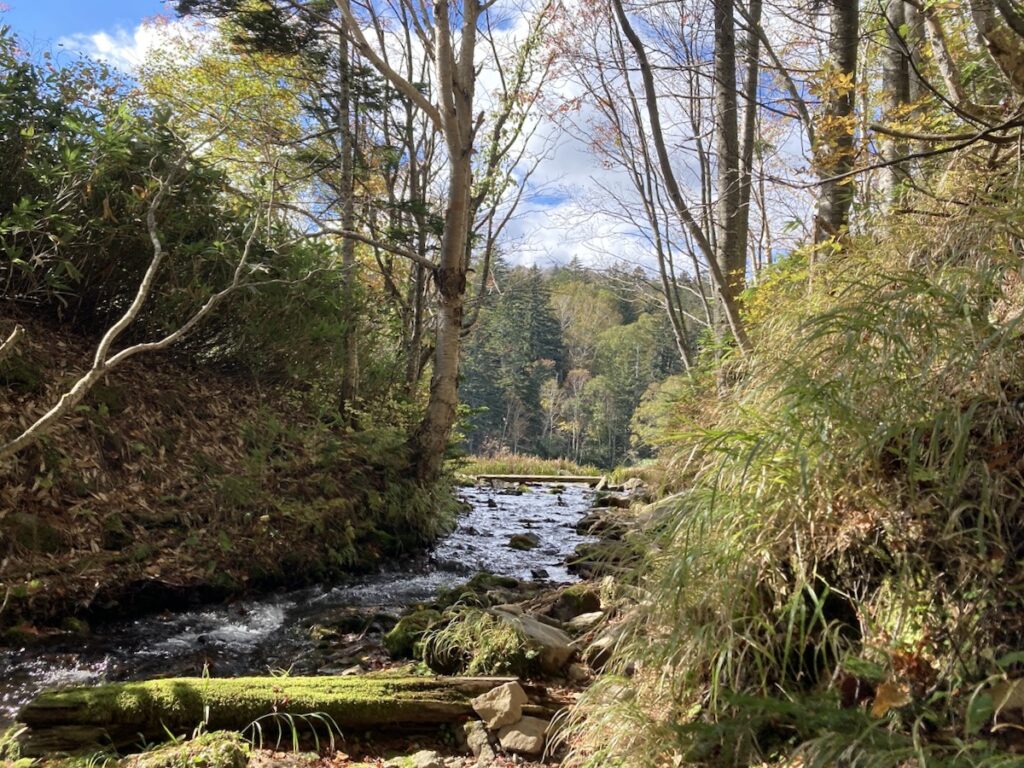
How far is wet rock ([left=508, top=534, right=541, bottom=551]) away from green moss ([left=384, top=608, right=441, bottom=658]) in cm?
324

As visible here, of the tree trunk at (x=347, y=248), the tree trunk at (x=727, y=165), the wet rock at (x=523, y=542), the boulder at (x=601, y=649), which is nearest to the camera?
the boulder at (x=601, y=649)

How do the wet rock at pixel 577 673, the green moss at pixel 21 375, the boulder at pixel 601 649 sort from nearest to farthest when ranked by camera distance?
the boulder at pixel 601 649 < the wet rock at pixel 577 673 < the green moss at pixel 21 375

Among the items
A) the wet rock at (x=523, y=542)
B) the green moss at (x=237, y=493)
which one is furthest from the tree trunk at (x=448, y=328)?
the green moss at (x=237, y=493)

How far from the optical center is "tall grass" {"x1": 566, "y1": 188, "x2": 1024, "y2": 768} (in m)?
1.32

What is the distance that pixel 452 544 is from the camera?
6.61 m

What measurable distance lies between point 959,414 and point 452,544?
18.5 ft

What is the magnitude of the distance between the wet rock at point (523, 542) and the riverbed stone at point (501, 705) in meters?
4.30

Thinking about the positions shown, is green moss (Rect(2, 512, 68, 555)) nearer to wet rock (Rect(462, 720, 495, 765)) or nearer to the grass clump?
the grass clump

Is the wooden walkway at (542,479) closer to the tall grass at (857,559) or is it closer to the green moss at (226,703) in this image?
the green moss at (226,703)

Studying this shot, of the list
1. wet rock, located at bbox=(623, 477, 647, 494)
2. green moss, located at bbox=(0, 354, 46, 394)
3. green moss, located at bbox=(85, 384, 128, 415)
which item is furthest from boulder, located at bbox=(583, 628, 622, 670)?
wet rock, located at bbox=(623, 477, 647, 494)

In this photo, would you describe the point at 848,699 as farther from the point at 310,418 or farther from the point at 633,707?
the point at 310,418

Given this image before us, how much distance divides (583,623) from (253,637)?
204 centimetres

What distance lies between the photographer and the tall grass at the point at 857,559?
51.9 inches

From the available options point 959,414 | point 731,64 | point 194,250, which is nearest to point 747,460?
point 959,414
